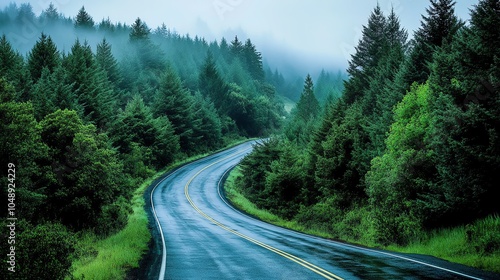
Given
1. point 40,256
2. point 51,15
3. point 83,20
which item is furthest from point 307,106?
point 51,15

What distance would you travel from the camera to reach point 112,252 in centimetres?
1595

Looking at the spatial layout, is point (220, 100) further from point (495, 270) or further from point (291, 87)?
point (291, 87)

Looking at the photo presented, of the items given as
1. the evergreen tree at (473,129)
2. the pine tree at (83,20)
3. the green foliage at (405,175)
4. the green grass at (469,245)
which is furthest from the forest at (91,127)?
the green foliage at (405,175)

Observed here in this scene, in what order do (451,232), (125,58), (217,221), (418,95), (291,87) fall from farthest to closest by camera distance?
(291,87) → (125,58) → (217,221) → (418,95) → (451,232)

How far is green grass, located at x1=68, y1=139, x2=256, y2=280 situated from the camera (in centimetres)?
1156

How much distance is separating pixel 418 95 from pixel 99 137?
20.5m

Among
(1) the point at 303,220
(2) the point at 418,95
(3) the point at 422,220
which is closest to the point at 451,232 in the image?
(3) the point at 422,220

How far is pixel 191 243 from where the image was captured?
1877 cm

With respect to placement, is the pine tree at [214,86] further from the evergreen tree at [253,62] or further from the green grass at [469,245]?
the green grass at [469,245]

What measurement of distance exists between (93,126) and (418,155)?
19145mm

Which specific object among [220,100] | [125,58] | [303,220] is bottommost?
[303,220]

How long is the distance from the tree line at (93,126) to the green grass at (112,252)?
3.01 feet

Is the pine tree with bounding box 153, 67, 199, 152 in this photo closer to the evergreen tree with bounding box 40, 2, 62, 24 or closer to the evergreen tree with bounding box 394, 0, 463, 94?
the evergreen tree with bounding box 394, 0, 463, 94

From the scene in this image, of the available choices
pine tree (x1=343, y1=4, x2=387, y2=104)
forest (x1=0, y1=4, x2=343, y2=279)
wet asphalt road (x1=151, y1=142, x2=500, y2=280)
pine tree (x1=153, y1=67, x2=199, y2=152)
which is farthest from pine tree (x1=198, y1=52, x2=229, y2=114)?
wet asphalt road (x1=151, y1=142, x2=500, y2=280)
